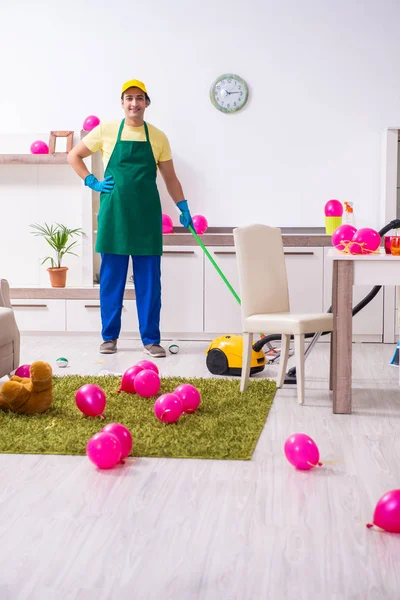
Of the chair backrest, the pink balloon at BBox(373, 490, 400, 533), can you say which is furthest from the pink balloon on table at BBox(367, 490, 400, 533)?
the chair backrest

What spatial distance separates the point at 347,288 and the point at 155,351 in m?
1.83

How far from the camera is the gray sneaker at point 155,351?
201 inches

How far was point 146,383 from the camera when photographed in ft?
12.0

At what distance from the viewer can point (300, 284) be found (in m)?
5.69

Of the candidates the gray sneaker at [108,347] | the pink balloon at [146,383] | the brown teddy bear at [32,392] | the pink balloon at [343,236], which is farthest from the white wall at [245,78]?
the brown teddy bear at [32,392]

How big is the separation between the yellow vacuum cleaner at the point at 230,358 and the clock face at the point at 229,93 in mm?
2252

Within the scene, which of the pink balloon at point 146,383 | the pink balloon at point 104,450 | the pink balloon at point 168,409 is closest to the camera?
the pink balloon at point 104,450

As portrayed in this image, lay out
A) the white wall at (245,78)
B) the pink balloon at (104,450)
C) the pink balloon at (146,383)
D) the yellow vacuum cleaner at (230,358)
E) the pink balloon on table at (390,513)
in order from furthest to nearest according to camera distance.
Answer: the white wall at (245,78) < the yellow vacuum cleaner at (230,358) < the pink balloon at (146,383) < the pink balloon at (104,450) < the pink balloon on table at (390,513)

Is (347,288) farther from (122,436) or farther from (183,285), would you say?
(183,285)

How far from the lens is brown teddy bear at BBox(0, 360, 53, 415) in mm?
3293

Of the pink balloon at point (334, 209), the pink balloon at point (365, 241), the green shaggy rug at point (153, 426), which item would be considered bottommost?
the green shaggy rug at point (153, 426)

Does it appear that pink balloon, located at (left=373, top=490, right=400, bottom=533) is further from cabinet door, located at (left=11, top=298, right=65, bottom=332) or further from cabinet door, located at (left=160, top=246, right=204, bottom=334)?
cabinet door, located at (left=11, top=298, right=65, bottom=332)

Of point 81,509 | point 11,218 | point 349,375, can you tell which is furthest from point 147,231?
point 81,509

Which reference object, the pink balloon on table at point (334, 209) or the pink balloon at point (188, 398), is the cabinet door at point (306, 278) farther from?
the pink balloon at point (188, 398)
